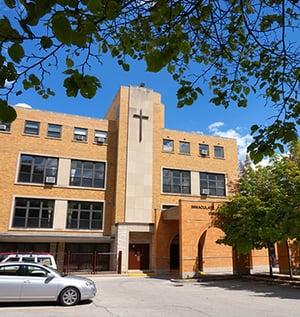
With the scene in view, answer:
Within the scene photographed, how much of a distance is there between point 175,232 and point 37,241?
11.4 m

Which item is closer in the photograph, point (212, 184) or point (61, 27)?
point (61, 27)

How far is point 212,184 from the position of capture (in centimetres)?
3456

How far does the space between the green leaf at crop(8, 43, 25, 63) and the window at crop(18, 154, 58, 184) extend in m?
27.6

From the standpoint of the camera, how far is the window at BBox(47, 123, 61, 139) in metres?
30.3

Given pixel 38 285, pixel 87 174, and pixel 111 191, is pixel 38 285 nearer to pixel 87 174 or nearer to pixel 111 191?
pixel 87 174

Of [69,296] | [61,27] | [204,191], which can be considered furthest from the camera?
[204,191]

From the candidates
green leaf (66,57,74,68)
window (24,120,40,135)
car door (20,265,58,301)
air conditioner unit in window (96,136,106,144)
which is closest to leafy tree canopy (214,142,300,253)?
car door (20,265,58,301)

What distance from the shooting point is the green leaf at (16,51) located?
250 centimetres

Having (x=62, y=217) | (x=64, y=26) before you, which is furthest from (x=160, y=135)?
(x=64, y=26)

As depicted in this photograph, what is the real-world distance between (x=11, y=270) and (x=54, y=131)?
19.8 m

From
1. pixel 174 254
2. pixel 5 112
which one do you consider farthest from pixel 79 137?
pixel 5 112

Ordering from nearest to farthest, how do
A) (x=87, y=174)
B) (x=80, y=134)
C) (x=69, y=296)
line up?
(x=69, y=296) → (x=87, y=174) → (x=80, y=134)

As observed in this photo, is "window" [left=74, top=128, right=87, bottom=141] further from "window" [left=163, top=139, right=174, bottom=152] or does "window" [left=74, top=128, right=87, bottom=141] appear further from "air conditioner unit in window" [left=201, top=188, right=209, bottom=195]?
"air conditioner unit in window" [left=201, top=188, right=209, bottom=195]

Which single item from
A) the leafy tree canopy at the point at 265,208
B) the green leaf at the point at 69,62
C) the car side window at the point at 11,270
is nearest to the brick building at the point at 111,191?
the leafy tree canopy at the point at 265,208
